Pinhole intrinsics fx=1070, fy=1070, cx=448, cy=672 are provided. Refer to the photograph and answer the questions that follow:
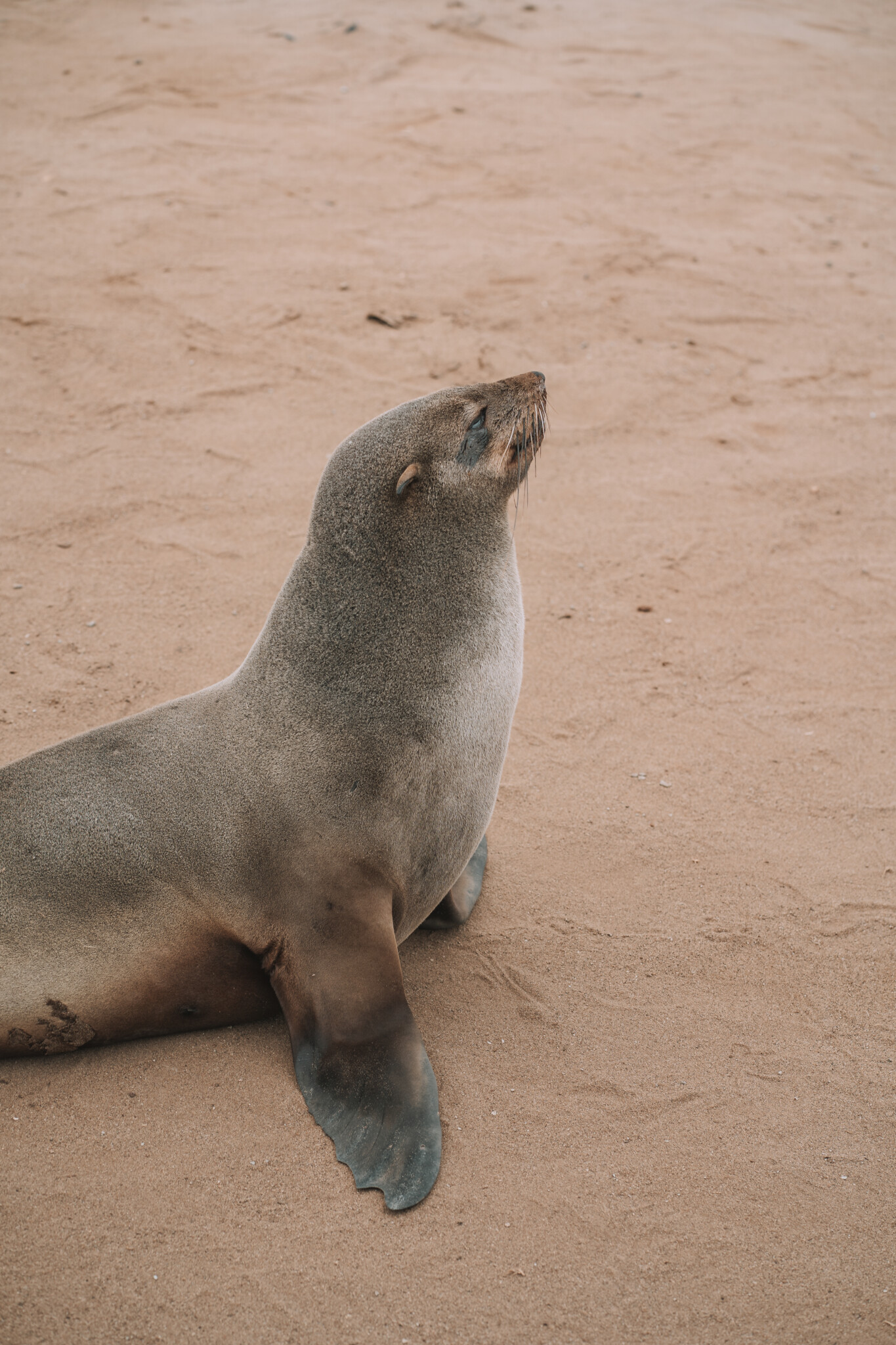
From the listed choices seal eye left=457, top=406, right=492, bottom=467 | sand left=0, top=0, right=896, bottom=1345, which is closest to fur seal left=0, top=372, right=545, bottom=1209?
seal eye left=457, top=406, right=492, bottom=467

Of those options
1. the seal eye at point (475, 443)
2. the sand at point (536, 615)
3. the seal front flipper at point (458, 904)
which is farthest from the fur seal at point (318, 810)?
the seal front flipper at point (458, 904)

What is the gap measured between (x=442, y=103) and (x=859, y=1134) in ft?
31.7

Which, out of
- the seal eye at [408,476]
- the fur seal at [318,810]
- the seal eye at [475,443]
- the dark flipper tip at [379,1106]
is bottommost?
the dark flipper tip at [379,1106]

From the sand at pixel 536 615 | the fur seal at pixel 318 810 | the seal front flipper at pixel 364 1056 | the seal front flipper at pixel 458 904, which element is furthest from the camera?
the seal front flipper at pixel 458 904

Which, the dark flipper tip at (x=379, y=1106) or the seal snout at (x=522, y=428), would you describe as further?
the seal snout at (x=522, y=428)

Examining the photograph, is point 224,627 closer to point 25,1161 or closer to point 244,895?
point 244,895

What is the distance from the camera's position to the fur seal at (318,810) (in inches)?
105

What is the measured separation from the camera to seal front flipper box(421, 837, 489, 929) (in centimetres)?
332

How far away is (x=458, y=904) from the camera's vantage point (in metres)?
3.33

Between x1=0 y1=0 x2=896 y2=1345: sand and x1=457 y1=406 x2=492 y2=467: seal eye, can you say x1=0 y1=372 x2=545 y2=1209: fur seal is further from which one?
x1=0 y1=0 x2=896 y2=1345: sand

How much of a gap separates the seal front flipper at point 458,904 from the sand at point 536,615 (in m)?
0.07

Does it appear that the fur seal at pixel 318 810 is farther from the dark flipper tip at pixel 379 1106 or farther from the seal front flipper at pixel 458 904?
the seal front flipper at pixel 458 904

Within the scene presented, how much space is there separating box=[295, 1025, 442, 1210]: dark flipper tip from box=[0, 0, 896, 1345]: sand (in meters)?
0.07

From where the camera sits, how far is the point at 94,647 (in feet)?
14.2
